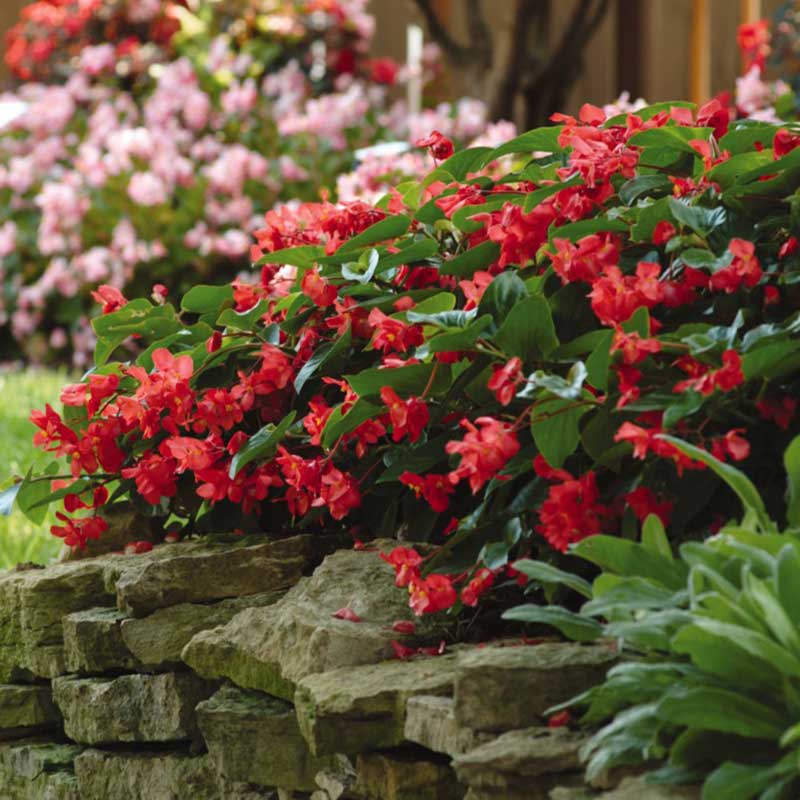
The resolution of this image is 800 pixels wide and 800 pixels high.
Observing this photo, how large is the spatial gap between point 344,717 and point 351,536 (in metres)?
0.59

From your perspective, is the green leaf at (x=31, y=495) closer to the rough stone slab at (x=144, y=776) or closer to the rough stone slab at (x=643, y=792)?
the rough stone slab at (x=144, y=776)

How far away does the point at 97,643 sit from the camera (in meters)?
2.23

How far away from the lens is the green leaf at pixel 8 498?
2.32 m

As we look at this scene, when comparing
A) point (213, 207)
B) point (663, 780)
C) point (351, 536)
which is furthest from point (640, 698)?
point (213, 207)

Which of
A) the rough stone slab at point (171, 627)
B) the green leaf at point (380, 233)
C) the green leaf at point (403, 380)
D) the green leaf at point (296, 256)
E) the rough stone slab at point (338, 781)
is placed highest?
the green leaf at point (380, 233)

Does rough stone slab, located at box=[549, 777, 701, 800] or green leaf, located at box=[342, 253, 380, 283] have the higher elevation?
green leaf, located at box=[342, 253, 380, 283]

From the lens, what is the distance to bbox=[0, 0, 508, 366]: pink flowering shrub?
6457 millimetres

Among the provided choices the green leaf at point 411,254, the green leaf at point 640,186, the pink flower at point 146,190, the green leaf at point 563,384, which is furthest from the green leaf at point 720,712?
the pink flower at point 146,190

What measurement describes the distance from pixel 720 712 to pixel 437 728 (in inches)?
15.8

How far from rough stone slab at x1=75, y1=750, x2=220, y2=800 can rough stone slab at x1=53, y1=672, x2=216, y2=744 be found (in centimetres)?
3

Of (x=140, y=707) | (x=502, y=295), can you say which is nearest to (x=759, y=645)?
(x=502, y=295)

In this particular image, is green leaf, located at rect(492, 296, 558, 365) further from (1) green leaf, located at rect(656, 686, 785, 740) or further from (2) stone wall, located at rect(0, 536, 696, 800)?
(1) green leaf, located at rect(656, 686, 785, 740)

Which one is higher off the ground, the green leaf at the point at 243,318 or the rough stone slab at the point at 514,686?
the green leaf at the point at 243,318

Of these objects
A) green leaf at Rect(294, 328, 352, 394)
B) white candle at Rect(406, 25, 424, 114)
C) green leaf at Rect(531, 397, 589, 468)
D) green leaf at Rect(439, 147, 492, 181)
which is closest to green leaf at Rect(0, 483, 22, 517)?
green leaf at Rect(294, 328, 352, 394)
